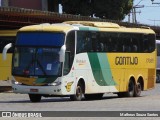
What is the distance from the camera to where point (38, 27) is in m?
27.1

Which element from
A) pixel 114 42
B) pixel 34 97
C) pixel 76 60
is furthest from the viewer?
pixel 114 42

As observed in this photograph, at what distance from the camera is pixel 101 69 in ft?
96.8

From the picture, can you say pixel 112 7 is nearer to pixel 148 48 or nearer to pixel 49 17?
pixel 49 17

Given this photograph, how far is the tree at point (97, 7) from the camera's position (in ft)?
233

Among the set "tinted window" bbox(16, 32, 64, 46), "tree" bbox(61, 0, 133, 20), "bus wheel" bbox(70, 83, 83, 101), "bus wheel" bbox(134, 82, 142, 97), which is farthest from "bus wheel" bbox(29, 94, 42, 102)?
"tree" bbox(61, 0, 133, 20)

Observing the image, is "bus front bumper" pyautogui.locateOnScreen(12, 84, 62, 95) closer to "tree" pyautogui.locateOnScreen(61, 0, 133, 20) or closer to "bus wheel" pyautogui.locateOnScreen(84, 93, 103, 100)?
"bus wheel" pyautogui.locateOnScreen(84, 93, 103, 100)

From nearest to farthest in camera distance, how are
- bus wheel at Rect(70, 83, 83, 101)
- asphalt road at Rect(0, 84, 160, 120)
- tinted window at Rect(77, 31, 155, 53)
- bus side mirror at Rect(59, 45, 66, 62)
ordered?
asphalt road at Rect(0, 84, 160, 120)
bus side mirror at Rect(59, 45, 66, 62)
bus wheel at Rect(70, 83, 83, 101)
tinted window at Rect(77, 31, 155, 53)

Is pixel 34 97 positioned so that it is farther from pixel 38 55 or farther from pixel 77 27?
pixel 77 27

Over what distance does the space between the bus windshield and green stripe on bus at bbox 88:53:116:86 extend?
2514mm

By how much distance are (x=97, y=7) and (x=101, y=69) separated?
138 feet

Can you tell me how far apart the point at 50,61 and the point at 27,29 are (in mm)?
1883

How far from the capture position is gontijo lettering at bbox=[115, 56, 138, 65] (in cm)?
3084

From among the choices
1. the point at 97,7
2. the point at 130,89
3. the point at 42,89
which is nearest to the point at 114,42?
the point at 130,89

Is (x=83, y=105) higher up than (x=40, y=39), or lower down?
lower down
